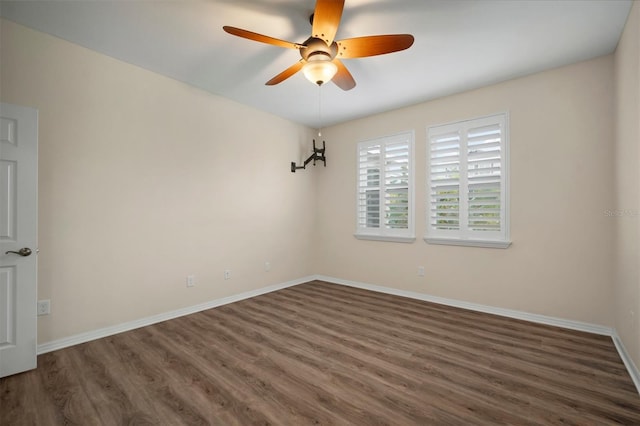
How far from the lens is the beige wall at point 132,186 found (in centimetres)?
267

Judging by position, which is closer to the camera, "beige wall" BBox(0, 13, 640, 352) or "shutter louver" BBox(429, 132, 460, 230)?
"beige wall" BBox(0, 13, 640, 352)

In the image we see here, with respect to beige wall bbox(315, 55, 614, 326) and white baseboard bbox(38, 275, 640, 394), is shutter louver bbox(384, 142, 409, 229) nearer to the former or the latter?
beige wall bbox(315, 55, 614, 326)

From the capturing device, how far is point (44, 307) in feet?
8.63

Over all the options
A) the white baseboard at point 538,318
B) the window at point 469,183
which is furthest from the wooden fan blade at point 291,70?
the white baseboard at point 538,318

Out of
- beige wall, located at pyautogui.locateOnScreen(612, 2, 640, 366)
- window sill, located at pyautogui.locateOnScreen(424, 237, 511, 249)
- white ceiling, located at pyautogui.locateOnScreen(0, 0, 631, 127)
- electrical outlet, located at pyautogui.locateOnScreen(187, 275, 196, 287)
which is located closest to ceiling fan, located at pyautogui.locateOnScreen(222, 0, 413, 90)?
white ceiling, located at pyautogui.locateOnScreen(0, 0, 631, 127)

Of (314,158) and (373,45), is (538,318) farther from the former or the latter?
(314,158)

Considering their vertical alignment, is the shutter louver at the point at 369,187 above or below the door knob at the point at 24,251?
above

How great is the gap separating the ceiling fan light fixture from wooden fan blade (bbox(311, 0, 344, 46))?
0.12m

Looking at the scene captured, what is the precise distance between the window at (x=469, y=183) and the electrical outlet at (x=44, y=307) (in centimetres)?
430

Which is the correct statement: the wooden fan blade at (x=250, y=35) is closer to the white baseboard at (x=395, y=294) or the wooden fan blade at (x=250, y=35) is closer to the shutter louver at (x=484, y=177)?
the shutter louver at (x=484, y=177)

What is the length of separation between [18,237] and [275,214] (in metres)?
3.01

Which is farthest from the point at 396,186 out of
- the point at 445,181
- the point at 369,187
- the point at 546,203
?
the point at 546,203

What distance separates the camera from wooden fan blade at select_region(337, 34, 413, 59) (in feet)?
6.89

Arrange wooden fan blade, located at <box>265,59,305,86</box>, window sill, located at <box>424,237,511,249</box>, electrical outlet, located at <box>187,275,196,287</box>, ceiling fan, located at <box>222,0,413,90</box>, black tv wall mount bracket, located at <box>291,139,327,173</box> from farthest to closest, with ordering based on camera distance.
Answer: black tv wall mount bracket, located at <box>291,139,327,173</box> < electrical outlet, located at <box>187,275,196,287</box> < window sill, located at <box>424,237,511,249</box> < wooden fan blade, located at <box>265,59,305,86</box> < ceiling fan, located at <box>222,0,413,90</box>
